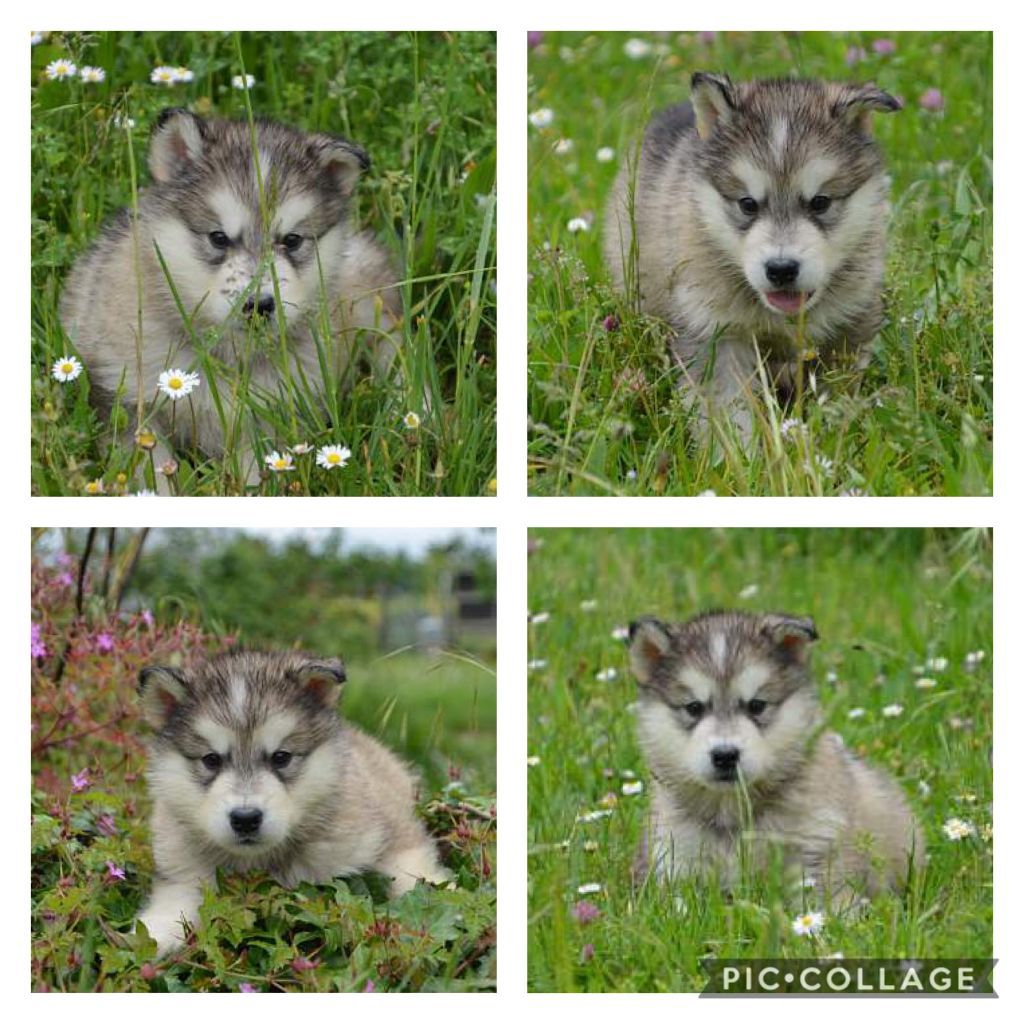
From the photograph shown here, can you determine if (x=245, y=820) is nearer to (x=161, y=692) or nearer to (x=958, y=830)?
(x=161, y=692)

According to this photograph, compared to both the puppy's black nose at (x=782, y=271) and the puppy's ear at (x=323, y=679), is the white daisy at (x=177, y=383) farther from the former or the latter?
the puppy's black nose at (x=782, y=271)

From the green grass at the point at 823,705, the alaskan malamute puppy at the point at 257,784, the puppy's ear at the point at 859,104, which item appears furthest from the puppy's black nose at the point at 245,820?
the puppy's ear at the point at 859,104

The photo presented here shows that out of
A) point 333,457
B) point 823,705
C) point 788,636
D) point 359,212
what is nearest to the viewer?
point 333,457

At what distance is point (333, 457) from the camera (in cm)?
384

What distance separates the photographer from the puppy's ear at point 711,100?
4.21 meters

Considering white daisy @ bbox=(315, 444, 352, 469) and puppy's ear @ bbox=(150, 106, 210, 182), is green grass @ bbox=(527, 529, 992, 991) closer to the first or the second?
white daisy @ bbox=(315, 444, 352, 469)

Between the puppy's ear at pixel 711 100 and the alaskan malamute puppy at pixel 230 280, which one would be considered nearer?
the alaskan malamute puppy at pixel 230 280

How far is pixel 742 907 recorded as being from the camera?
3.71 metres

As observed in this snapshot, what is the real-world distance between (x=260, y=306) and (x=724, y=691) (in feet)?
4.83

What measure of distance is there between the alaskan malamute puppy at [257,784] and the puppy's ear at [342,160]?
119cm

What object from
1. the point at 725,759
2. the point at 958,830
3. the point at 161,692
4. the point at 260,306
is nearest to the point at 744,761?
the point at 725,759

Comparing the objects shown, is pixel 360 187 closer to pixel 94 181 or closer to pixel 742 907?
pixel 94 181

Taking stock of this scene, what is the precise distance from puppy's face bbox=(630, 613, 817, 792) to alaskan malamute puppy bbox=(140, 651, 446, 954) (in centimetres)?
68
